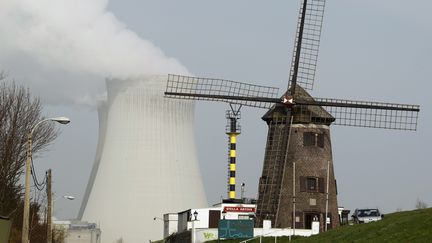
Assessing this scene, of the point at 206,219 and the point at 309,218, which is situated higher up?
the point at 309,218

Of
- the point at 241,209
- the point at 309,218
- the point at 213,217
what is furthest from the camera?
the point at 213,217

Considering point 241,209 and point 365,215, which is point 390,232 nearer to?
point 365,215

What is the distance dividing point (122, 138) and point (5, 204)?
1333cm

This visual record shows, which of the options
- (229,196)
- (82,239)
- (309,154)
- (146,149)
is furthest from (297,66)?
(82,239)

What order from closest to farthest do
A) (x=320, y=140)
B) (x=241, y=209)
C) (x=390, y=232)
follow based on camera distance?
(x=390, y=232) → (x=320, y=140) → (x=241, y=209)

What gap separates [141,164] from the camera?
6062 cm

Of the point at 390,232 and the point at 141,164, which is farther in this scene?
the point at 141,164

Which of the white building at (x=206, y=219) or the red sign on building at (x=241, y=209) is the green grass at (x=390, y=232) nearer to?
the white building at (x=206, y=219)

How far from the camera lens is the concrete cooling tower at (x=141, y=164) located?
57.9 meters

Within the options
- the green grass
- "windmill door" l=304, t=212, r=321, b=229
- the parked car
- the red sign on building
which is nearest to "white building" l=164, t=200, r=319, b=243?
the red sign on building

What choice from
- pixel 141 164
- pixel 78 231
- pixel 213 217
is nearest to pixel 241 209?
pixel 213 217

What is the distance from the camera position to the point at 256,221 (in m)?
49.3

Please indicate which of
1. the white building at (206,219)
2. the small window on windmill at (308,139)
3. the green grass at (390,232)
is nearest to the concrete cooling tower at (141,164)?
the white building at (206,219)

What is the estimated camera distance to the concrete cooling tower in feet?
190
